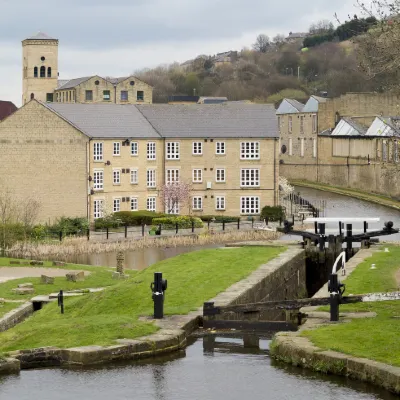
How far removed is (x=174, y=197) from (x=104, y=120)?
604 centimetres

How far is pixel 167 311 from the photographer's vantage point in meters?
25.1

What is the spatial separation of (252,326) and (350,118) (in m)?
86.5

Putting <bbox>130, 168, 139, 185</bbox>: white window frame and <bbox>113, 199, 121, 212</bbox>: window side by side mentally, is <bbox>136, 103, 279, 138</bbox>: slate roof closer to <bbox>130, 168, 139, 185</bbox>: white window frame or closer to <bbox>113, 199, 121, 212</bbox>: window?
<bbox>130, 168, 139, 185</bbox>: white window frame

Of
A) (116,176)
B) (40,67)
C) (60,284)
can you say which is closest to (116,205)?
(116,176)

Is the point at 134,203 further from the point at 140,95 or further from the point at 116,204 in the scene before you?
the point at 140,95

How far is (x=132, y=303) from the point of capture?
27.4 m

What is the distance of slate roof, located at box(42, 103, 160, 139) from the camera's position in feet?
226

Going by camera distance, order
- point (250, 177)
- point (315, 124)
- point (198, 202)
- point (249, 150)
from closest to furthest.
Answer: point (198, 202) → point (250, 177) → point (249, 150) → point (315, 124)

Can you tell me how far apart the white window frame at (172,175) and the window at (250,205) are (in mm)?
3846

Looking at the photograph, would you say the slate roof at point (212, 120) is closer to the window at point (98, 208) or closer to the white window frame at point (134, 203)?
the white window frame at point (134, 203)

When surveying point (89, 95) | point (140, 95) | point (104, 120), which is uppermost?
point (140, 95)

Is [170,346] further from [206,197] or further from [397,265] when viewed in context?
[206,197]

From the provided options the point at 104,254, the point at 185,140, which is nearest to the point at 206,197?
the point at 185,140

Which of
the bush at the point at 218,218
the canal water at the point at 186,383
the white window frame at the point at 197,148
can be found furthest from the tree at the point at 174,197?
the canal water at the point at 186,383
